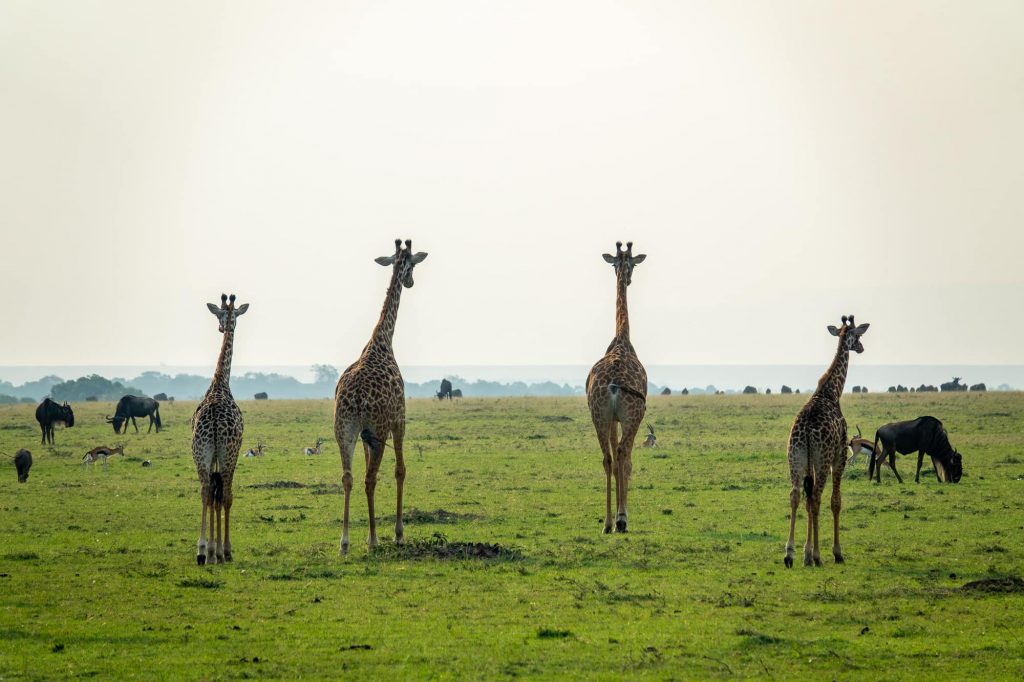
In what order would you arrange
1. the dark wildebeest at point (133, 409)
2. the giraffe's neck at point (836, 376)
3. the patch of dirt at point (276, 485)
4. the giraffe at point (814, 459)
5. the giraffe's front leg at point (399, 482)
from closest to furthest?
the giraffe at point (814, 459) < the giraffe's neck at point (836, 376) < the giraffe's front leg at point (399, 482) < the patch of dirt at point (276, 485) < the dark wildebeest at point (133, 409)

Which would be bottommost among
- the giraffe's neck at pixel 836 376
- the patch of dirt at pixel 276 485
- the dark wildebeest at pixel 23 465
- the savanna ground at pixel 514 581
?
the savanna ground at pixel 514 581

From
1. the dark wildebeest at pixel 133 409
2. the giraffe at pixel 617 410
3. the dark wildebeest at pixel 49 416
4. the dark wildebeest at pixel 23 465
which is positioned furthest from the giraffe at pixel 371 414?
the dark wildebeest at pixel 133 409

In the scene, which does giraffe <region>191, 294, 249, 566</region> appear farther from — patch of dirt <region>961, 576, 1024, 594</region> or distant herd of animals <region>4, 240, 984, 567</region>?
patch of dirt <region>961, 576, 1024, 594</region>

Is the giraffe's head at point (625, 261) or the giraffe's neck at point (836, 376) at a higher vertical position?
the giraffe's head at point (625, 261)

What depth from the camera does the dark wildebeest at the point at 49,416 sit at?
43781 millimetres

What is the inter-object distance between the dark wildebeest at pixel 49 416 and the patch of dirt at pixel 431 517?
24.3 metres

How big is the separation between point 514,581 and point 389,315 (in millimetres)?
6463

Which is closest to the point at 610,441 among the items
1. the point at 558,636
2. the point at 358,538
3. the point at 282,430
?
the point at 358,538

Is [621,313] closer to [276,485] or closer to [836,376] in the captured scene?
[836,376]

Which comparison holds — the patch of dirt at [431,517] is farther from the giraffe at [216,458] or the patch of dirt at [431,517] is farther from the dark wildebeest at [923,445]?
the dark wildebeest at [923,445]

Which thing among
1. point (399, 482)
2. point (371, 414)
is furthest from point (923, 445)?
point (371, 414)

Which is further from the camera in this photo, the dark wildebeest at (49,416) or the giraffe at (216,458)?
the dark wildebeest at (49,416)

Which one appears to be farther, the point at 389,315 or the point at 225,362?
the point at 389,315

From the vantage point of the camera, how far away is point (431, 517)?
22.5 meters
